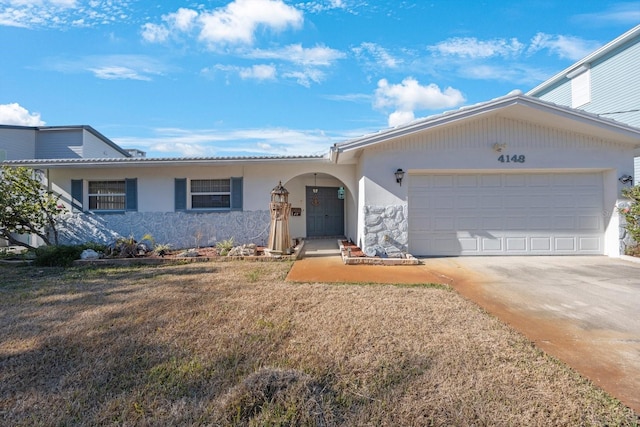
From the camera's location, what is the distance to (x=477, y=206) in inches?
347

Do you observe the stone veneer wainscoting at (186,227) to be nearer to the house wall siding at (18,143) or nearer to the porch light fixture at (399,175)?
the porch light fixture at (399,175)

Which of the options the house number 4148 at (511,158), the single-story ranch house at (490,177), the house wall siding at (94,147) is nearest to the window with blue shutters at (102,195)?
the single-story ranch house at (490,177)

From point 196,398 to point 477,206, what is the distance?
8.28 meters

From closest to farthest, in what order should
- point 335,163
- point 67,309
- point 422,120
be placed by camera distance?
point 67,309
point 422,120
point 335,163

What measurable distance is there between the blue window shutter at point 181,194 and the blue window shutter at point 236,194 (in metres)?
1.47

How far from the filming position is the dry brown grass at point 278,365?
2.30 metres

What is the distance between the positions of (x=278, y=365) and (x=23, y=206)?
10.1 meters

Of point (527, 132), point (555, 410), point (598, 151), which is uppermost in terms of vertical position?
point (527, 132)

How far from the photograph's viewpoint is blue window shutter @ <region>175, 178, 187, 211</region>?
10.3m

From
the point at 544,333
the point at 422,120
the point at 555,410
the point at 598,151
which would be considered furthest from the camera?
the point at 598,151

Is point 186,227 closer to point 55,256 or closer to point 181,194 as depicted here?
point 181,194

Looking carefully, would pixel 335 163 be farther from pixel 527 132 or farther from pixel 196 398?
pixel 196 398

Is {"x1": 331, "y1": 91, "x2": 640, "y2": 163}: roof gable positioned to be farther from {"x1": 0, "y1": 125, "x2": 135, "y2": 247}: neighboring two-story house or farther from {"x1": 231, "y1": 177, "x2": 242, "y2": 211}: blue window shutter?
{"x1": 0, "y1": 125, "x2": 135, "y2": 247}: neighboring two-story house

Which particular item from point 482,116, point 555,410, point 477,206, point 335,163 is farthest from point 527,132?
point 555,410
